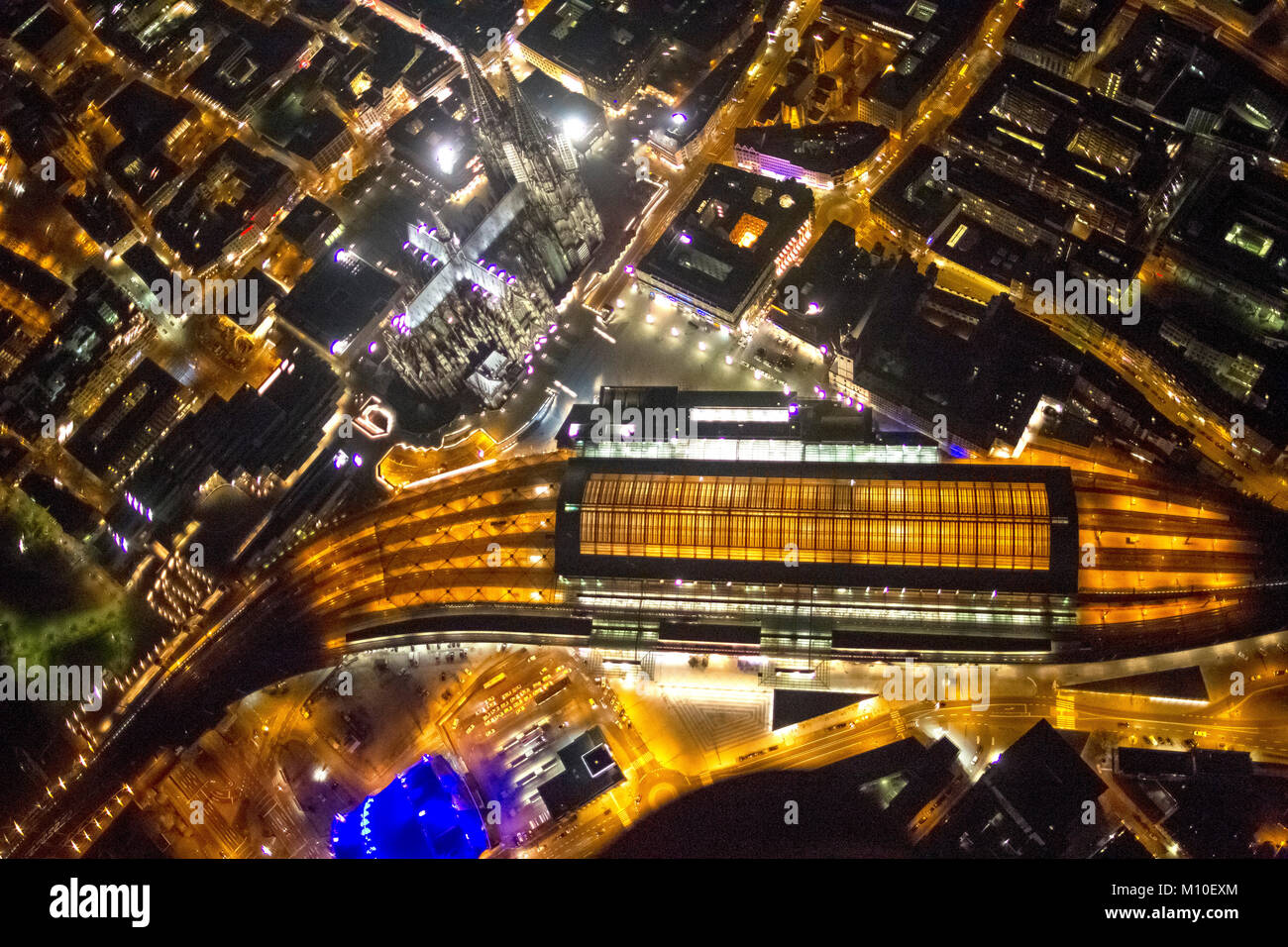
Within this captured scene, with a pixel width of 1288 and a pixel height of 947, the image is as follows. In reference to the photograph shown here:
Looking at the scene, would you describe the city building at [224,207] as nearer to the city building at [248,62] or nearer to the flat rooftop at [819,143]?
the city building at [248,62]

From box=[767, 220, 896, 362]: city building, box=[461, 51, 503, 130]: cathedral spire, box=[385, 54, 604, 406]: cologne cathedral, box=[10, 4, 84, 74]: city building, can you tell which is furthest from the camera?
box=[10, 4, 84, 74]: city building

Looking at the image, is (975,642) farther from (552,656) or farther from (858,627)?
(552,656)

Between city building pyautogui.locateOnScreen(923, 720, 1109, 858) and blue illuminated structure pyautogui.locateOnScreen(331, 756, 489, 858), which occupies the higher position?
city building pyautogui.locateOnScreen(923, 720, 1109, 858)

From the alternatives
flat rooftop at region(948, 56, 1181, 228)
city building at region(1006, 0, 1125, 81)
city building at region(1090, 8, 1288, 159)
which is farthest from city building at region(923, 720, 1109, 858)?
city building at region(1006, 0, 1125, 81)

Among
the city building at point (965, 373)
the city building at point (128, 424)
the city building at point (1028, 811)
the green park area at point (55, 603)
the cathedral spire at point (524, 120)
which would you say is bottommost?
the green park area at point (55, 603)

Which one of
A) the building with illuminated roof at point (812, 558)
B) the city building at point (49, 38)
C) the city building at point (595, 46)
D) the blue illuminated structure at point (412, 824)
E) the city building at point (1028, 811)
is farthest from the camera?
the city building at point (49, 38)

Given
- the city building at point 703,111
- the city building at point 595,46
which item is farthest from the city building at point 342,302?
the city building at point 595,46

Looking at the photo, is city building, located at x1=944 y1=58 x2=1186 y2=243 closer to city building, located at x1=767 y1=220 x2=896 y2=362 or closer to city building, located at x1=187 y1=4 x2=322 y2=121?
city building, located at x1=767 y1=220 x2=896 y2=362
